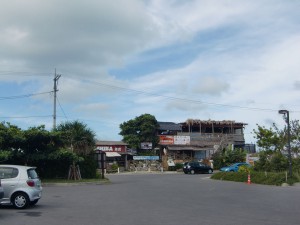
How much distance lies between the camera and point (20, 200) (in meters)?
14.0

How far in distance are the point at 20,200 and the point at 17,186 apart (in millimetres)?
476

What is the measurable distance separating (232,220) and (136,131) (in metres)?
52.3

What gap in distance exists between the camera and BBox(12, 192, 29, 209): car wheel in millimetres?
13969

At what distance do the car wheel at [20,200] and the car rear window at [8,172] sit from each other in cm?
66

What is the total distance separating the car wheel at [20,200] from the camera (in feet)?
45.8

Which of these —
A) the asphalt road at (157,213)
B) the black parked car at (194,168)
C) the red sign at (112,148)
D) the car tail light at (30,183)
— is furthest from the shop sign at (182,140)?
the car tail light at (30,183)

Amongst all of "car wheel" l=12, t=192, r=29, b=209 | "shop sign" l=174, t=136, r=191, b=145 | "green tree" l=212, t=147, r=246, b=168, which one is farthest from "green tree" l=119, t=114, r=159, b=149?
"car wheel" l=12, t=192, r=29, b=209

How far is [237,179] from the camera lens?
3472 cm

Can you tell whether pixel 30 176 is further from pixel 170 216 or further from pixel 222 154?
pixel 222 154

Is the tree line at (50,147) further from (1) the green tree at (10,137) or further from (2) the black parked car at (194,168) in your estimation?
(2) the black parked car at (194,168)

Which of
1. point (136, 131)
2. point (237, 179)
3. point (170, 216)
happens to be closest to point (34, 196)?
point (170, 216)

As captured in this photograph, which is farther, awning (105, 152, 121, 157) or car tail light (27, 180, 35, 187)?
awning (105, 152, 121, 157)

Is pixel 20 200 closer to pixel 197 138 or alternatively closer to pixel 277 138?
pixel 277 138

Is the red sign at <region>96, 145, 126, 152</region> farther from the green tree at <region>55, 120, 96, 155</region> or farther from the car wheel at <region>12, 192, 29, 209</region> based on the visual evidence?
the car wheel at <region>12, 192, 29, 209</region>
